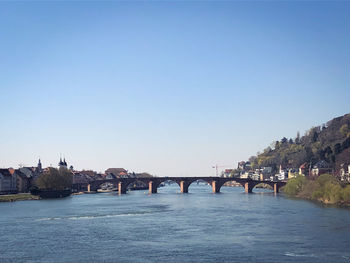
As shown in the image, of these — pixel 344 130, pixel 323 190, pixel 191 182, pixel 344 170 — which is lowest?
pixel 191 182

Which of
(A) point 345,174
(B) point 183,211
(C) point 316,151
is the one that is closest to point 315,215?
(B) point 183,211

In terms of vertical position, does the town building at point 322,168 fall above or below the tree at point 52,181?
above

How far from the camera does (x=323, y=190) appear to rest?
98.8 meters

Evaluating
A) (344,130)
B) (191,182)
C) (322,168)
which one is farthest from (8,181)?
(344,130)

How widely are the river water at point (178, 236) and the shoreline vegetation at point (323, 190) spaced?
8.11 m

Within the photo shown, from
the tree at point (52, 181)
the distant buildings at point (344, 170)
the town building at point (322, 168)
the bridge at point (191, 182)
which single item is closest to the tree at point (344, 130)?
the town building at point (322, 168)

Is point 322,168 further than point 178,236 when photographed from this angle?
Yes

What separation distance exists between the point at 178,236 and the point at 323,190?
52.6 meters

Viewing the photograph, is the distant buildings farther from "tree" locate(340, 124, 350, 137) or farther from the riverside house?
the riverside house

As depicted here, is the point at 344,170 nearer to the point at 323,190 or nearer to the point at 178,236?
→ the point at 323,190

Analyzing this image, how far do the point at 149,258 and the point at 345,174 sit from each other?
106 metres

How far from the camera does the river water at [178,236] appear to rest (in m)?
46.0

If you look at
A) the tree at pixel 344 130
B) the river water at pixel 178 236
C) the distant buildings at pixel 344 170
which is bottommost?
the river water at pixel 178 236

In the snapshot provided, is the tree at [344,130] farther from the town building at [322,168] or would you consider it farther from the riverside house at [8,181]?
the riverside house at [8,181]
